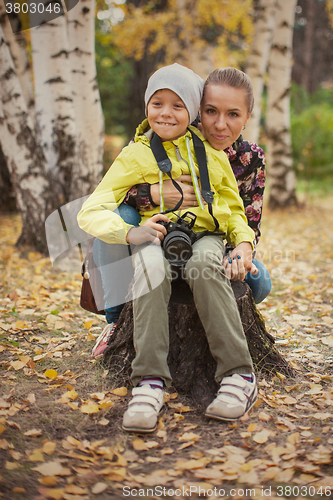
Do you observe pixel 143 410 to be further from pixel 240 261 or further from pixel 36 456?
pixel 240 261

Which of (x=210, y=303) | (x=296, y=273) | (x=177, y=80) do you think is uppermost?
(x=177, y=80)

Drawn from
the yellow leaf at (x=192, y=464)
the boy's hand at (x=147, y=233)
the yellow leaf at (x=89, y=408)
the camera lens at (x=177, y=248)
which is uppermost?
the boy's hand at (x=147, y=233)

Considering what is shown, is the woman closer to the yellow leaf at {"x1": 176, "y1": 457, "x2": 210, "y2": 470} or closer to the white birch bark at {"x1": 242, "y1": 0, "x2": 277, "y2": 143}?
the yellow leaf at {"x1": 176, "y1": 457, "x2": 210, "y2": 470}

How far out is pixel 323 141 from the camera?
1175cm

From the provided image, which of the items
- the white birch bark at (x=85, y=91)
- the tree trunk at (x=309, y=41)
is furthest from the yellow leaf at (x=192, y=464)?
the tree trunk at (x=309, y=41)

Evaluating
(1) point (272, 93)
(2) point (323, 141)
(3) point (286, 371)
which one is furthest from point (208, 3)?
(3) point (286, 371)

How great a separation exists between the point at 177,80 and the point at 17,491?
1.90 meters

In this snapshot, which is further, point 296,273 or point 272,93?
point 272,93

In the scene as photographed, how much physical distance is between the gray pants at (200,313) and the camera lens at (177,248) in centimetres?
5

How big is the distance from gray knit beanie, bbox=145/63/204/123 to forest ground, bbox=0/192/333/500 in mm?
1515

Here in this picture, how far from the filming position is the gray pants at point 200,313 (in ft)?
5.93

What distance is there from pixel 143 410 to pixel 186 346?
0.46 meters

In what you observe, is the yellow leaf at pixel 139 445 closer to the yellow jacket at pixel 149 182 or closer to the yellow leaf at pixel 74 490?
the yellow leaf at pixel 74 490

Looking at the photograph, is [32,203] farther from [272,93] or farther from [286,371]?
[272,93]
